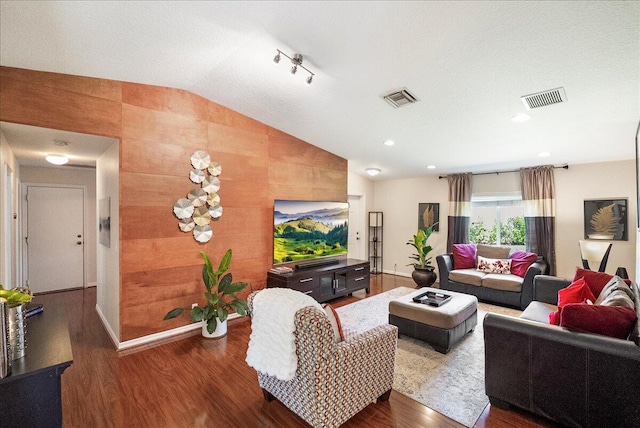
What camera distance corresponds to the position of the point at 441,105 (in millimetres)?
3020

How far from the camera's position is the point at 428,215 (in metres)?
6.12

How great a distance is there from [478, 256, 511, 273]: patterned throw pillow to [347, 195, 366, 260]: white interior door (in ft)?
8.58

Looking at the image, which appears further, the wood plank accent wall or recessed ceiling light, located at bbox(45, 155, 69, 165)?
recessed ceiling light, located at bbox(45, 155, 69, 165)

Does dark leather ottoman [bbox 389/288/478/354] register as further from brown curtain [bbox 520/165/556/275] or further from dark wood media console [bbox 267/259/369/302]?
brown curtain [bbox 520/165/556/275]

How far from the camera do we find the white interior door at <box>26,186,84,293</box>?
479 centimetres

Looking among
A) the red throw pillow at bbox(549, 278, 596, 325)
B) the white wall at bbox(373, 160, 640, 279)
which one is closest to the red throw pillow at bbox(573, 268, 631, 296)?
the red throw pillow at bbox(549, 278, 596, 325)

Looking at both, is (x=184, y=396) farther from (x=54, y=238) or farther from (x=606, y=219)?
(x=606, y=219)

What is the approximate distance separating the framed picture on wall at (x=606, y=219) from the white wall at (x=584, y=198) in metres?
0.05

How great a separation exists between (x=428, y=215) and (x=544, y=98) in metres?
3.64

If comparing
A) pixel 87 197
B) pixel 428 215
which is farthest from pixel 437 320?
pixel 87 197

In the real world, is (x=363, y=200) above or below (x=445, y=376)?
above

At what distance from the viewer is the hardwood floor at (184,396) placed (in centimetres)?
197

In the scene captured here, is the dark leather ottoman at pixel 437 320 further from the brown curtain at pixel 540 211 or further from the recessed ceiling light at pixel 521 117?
the brown curtain at pixel 540 211

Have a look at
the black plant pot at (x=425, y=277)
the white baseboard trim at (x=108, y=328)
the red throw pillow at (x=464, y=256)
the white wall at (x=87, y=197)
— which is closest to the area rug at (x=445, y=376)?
the red throw pillow at (x=464, y=256)
